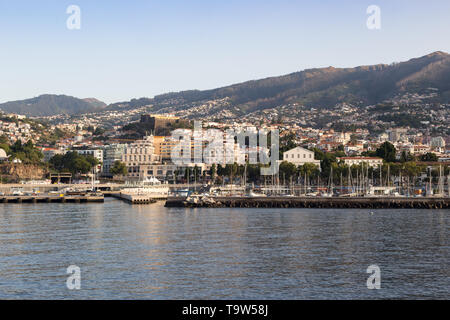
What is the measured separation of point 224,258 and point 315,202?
45064 mm

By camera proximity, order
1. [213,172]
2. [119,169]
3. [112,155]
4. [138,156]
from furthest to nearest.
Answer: [112,155] → [138,156] → [119,169] → [213,172]

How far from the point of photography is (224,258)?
102ft

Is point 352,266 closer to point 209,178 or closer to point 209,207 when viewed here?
point 209,207

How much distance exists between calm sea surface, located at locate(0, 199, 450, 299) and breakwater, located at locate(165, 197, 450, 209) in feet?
66.4

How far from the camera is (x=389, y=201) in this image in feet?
238

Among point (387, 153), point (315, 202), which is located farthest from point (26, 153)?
point (315, 202)

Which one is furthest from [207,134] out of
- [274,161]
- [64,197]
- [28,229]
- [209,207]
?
[28,229]

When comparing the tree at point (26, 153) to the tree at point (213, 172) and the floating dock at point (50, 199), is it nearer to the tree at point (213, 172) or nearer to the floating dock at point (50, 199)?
the tree at point (213, 172)

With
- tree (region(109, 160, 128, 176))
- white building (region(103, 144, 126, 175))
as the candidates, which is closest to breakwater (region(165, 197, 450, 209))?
tree (region(109, 160, 128, 176))

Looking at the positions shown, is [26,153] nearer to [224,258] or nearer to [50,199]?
[50,199]

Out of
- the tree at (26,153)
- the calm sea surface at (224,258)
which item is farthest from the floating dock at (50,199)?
the tree at (26,153)

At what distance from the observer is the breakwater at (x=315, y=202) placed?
2820 inches

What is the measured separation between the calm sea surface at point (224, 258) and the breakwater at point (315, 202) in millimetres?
20252

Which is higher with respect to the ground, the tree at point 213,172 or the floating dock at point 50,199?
the tree at point 213,172
